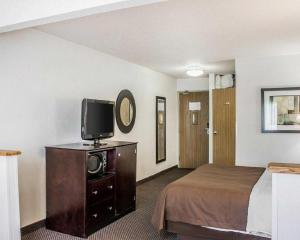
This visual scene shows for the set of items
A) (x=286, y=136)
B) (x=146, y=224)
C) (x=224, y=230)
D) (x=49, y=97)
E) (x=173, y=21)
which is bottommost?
(x=146, y=224)

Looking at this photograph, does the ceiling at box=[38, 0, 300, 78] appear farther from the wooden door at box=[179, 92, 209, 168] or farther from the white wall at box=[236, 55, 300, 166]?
the wooden door at box=[179, 92, 209, 168]

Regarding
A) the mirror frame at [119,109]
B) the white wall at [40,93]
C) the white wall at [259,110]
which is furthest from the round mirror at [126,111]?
the white wall at [259,110]

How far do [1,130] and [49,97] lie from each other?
0.75 m

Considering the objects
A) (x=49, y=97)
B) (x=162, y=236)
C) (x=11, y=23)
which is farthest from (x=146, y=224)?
(x=11, y=23)

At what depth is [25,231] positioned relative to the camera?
3348mm

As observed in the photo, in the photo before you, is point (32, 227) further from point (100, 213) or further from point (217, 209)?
point (217, 209)

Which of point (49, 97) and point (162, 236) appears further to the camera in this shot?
point (49, 97)

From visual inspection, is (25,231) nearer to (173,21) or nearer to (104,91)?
(104,91)

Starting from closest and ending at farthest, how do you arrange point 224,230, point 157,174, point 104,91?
1. point 224,230
2. point 104,91
3. point 157,174

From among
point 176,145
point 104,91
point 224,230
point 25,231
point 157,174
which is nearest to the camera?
point 224,230

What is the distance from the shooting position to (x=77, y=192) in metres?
3.37

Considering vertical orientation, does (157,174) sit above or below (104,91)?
below

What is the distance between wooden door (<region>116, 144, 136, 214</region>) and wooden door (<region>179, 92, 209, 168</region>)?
11.6ft

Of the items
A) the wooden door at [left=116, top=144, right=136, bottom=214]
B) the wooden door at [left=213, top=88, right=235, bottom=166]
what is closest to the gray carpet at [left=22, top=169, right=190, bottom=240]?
the wooden door at [left=116, top=144, right=136, bottom=214]
